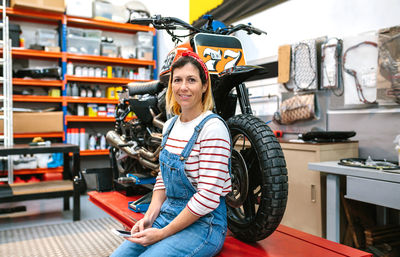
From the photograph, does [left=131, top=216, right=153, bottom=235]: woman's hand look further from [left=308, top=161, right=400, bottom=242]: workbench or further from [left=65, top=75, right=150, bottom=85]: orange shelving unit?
[left=65, top=75, right=150, bottom=85]: orange shelving unit

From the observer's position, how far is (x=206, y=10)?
4062mm

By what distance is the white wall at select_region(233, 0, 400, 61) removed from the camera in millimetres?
2363

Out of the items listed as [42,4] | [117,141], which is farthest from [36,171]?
[117,141]

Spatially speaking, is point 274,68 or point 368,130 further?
point 274,68

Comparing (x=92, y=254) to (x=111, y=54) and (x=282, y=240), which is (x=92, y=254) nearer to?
(x=282, y=240)

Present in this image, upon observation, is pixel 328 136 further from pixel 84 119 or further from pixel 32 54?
pixel 32 54

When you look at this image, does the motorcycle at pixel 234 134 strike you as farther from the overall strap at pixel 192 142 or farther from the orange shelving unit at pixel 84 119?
the orange shelving unit at pixel 84 119

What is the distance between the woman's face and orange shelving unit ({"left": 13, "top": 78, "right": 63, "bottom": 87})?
3796mm

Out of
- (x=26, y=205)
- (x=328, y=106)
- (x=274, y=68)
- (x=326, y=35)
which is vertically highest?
(x=326, y=35)

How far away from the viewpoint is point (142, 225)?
3.87ft

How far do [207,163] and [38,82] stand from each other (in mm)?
4013

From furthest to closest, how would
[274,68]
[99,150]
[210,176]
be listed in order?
[99,150], [274,68], [210,176]

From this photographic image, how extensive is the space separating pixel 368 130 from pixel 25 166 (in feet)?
12.9

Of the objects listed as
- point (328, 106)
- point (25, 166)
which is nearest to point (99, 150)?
point (25, 166)
